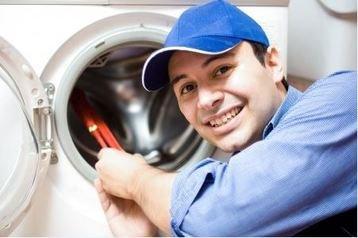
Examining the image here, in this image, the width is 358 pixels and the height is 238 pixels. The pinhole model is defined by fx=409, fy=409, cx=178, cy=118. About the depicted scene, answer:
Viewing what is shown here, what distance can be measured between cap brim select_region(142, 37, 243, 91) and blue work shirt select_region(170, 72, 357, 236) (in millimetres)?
219

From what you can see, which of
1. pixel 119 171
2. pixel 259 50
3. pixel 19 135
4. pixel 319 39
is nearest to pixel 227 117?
pixel 259 50

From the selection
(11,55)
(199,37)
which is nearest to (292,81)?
(199,37)

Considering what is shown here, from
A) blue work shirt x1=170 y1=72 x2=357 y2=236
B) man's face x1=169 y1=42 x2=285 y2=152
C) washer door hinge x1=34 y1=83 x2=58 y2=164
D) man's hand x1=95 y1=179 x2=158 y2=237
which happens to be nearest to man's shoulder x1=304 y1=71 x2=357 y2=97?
blue work shirt x1=170 y1=72 x2=357 y2=236

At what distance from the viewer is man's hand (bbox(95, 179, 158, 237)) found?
3.57 ft

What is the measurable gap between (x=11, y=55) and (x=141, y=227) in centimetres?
55

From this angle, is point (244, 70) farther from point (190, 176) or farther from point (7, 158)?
point (7, 158)

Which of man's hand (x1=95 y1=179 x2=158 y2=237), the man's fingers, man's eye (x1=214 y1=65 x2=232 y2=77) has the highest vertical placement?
man's eye (x1=214 y1=65 x2=232 y2=77)

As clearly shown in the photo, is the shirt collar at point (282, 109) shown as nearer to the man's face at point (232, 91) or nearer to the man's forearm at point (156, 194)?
the man's face at point (232, 91)

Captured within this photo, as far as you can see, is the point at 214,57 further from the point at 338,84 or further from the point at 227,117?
the point at 338,84

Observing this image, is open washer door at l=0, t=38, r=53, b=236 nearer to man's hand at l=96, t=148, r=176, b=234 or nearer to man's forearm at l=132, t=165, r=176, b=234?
man's hand at l=96, t=148, r=176, b=234

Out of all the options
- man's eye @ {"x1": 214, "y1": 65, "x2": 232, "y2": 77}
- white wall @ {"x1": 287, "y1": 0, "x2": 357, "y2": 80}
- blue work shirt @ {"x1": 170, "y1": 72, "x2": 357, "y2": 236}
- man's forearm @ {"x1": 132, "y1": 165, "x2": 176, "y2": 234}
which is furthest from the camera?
white wall @ {"x1": 287, "y1": 0, "x2": 357, "y2": 80}

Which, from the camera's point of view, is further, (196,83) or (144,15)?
(144,15)

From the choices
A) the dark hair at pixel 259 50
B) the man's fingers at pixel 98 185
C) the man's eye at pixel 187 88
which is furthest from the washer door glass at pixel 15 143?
the dark hair at pixel 259 50

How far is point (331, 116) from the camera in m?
0.73
